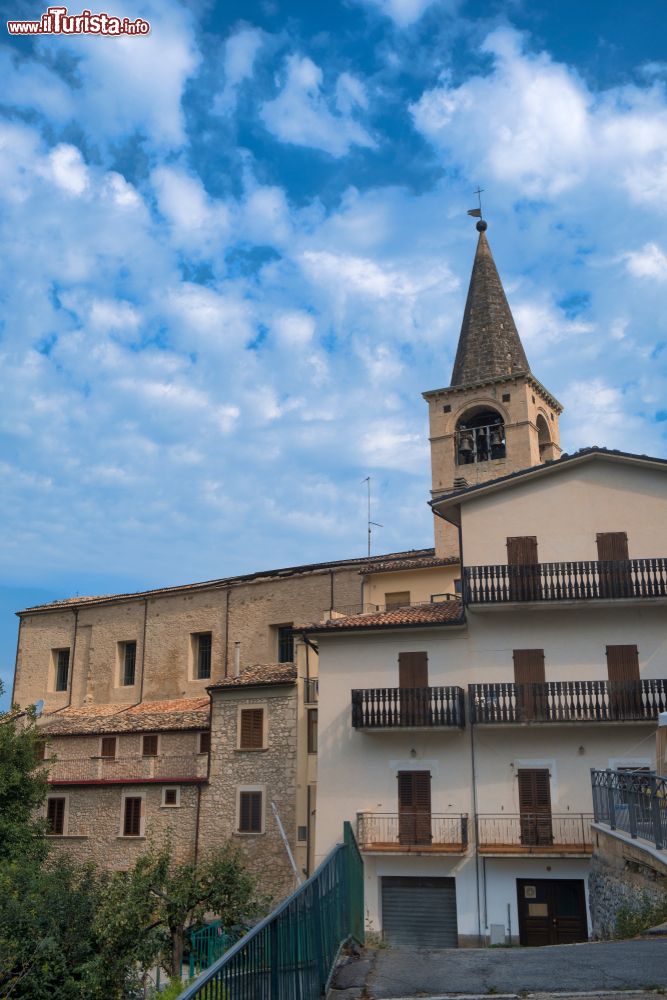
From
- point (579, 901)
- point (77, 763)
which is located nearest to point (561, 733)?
point (579, 901)

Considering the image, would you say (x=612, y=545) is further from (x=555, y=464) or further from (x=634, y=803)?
(x=634, y=803)

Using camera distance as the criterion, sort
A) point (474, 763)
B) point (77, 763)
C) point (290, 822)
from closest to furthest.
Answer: point (474, 763)
point (290, 822)
point (77, 763)

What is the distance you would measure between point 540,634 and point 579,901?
7.30 m

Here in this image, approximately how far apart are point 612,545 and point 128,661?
26.0 metres

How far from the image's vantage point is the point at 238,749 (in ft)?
111

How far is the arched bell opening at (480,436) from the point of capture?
40.3 m

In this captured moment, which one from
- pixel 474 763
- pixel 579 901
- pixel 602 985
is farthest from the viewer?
pixel 474 763

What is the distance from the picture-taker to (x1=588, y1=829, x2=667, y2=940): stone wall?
548 inches

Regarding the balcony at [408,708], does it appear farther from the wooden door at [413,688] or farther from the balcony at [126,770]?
the balcony at [126,770]

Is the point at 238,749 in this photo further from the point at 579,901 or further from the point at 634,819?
the point at 634,819

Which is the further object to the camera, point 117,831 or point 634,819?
point 117,831

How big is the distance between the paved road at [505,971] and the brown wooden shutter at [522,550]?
17.4m

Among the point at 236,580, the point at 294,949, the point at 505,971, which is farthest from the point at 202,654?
the point at 294,949

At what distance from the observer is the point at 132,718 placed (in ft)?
127
